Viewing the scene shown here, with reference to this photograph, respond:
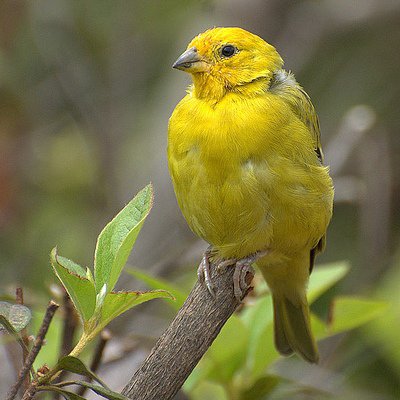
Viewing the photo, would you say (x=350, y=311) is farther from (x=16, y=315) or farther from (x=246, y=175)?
(x=16, y=315)

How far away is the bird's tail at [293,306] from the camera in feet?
10.8

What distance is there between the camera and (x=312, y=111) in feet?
10.6

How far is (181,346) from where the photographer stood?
2039mm

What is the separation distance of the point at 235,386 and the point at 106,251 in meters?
1.11

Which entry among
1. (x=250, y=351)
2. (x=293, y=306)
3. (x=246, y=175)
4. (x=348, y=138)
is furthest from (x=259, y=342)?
(x=348, y=138)

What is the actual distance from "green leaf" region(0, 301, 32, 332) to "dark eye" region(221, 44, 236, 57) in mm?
1800

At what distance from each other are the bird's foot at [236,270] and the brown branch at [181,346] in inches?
2.2

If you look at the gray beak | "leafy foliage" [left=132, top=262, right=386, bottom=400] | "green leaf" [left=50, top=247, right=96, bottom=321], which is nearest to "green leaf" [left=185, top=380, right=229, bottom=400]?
"leafy foliage" [left=132, top=262, right=386, bottom=400]

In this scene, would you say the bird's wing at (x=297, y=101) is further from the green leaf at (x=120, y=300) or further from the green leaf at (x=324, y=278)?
the green leaf at (x=120, y=300)

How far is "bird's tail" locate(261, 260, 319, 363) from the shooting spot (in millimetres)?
3293

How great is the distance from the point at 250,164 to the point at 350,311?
1.84 ft

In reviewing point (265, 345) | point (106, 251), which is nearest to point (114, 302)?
point (106, 251)

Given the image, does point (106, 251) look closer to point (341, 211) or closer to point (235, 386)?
point (235, 386)

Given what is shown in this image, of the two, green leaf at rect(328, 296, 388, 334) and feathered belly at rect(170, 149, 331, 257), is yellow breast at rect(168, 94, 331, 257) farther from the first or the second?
green leaf at rect(328, 296, 388, 334)
